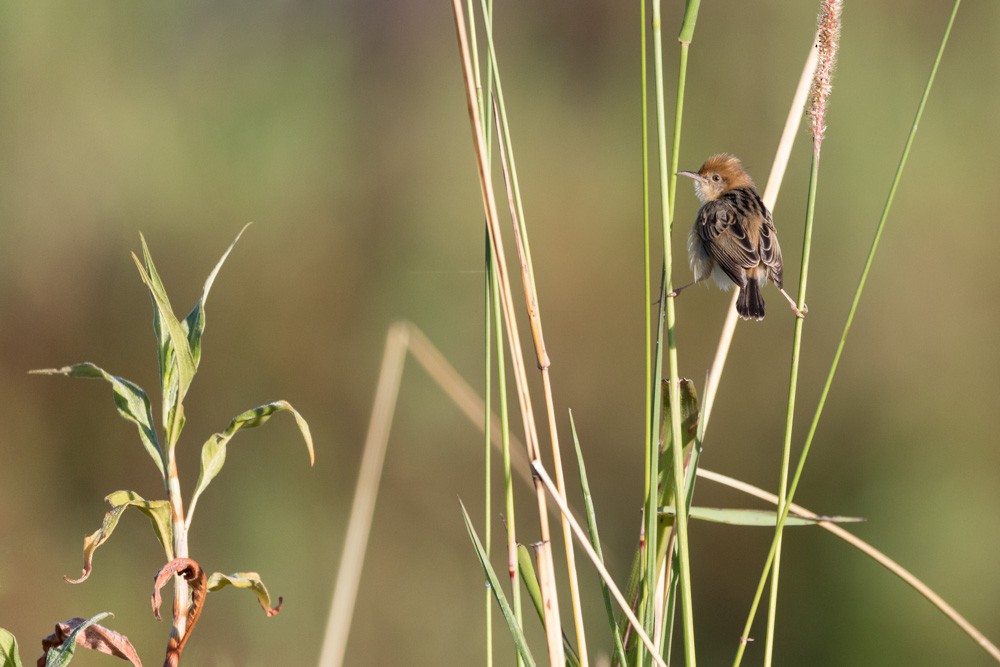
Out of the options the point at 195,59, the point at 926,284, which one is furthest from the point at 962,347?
the point at 195,59

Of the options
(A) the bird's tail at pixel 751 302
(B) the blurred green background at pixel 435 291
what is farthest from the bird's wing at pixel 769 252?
(B) the blurred green background at pixel 435 291

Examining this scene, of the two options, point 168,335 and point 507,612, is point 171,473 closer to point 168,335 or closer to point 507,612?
point 168,335

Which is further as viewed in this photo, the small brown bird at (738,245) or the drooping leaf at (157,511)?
the small brown bird at (738,245)

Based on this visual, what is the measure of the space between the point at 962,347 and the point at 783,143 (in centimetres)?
324

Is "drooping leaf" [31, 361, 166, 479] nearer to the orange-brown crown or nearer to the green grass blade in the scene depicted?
the green grass blade

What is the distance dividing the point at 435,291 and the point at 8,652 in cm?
348

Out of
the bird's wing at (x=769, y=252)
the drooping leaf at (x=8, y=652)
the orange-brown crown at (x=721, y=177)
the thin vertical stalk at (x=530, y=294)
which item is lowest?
the drooping leaf at (x=8, y=652)

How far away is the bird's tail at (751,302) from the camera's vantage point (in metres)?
1.92

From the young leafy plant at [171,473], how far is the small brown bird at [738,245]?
4.14 feet

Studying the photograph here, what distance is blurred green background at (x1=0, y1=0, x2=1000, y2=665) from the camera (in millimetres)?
4000

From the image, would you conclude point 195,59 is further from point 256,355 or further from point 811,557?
point 811,557

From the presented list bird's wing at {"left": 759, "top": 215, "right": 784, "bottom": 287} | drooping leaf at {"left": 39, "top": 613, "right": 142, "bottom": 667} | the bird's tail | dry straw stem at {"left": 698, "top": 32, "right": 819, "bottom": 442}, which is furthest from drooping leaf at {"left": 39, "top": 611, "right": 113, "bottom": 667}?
bird's wing at {"left": 759, "top": 215, "right": 784, "bottom": 287}

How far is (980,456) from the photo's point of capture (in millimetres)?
4082

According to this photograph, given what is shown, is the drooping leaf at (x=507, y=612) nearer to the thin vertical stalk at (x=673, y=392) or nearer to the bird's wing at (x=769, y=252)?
the thin vertical stalk at (x=673, y=392)
